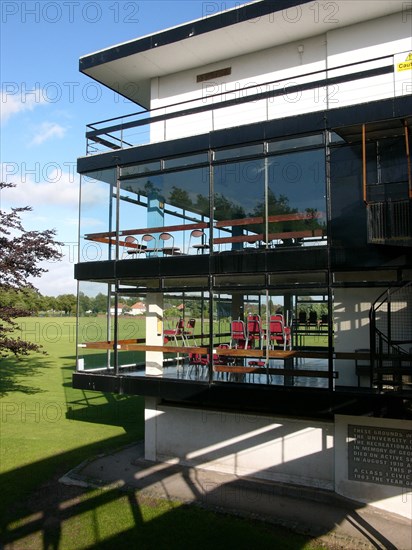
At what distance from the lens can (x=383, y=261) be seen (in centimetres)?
882

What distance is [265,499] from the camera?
31.0ft

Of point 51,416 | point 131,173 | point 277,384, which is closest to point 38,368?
point 51,416

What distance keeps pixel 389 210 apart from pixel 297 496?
17.8 ft

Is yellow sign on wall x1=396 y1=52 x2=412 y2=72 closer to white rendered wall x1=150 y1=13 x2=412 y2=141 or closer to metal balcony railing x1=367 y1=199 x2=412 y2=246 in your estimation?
white rendered wall x1=150 y1=13 x2=412 y2=141

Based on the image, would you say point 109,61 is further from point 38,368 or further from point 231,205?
point 38,368

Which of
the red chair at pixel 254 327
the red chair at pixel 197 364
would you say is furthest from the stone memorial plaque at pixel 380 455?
the red chair at pixel 197 364

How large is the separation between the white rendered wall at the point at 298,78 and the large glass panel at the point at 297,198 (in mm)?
1277

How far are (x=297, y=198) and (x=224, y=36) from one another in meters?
4.25

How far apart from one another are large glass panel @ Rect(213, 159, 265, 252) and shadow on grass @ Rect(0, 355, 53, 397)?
12057mm

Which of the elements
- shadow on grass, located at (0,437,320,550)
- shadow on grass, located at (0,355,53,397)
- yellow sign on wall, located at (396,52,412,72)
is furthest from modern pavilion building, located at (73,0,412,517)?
shadow on grass, located at (0,355,53,397)

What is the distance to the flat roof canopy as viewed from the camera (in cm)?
1055

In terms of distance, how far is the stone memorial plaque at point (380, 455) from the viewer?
28.9ft

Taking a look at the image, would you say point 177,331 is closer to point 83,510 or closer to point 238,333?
point 238,333

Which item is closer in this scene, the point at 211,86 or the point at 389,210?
the point at 389,210
